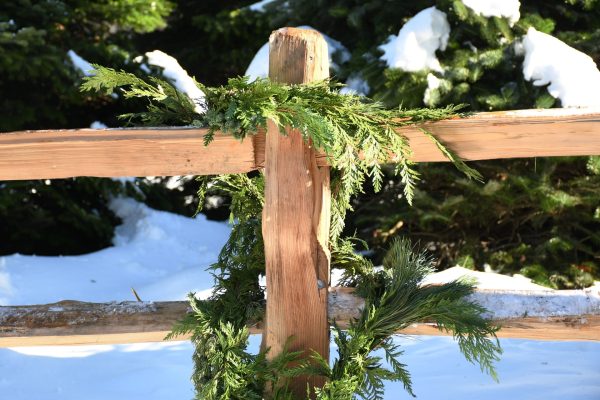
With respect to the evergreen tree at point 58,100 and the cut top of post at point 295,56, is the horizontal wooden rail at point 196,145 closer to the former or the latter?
the cut top of post at point 295,56

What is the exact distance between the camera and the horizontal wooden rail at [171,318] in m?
2.34

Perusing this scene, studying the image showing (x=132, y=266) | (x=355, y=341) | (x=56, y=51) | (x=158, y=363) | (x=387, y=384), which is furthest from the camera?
(x=132, y=266)

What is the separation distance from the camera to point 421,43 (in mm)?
4617

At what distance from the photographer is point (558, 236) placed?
4973mm

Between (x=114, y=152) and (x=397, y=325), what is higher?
(x=114, y=152)

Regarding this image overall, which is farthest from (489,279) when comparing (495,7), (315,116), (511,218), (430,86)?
(315,116)

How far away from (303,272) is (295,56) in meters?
0.64

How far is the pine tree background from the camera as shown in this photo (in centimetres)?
471

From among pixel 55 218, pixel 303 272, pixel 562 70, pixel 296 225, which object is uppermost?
pixel 562 70

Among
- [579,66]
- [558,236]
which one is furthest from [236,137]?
[558,236]

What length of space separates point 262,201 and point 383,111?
2.01 feet

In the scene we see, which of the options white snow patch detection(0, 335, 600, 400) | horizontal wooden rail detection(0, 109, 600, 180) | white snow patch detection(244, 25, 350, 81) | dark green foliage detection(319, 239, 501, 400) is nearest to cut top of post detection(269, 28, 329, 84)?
horizontal wooden rail detection(0, 109, 600, 180)

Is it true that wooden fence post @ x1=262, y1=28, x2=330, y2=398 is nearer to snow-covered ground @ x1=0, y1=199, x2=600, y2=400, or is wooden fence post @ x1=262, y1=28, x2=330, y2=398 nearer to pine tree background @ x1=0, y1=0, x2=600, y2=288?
snow-covered ground @ x1=0, y1=199, x2=600, y2=400

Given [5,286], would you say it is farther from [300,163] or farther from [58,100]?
[300,163]
